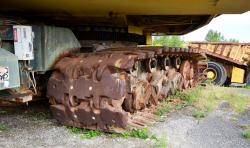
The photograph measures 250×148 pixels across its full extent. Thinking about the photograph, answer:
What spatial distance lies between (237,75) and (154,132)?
7.06 meters

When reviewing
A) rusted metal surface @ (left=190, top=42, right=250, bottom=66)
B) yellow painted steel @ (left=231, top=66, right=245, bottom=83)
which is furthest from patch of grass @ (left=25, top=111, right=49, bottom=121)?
yellow painted steel @ (left=231, top=66, right=245, bottom=83)

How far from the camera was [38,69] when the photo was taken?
386 cm

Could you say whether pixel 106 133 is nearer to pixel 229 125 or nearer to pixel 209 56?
pixel 229 125

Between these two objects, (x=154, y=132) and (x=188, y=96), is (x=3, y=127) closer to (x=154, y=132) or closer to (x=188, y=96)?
(x=154, y=132)

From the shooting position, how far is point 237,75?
10336 millimetres

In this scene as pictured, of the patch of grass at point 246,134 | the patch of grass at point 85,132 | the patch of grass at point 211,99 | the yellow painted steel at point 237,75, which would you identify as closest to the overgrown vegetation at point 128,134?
the patch of grass at point 85,132

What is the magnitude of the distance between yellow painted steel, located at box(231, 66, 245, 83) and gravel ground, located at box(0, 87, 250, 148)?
5.80 meters

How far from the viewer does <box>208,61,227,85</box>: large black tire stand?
10.2m

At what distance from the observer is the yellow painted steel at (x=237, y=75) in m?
10.3

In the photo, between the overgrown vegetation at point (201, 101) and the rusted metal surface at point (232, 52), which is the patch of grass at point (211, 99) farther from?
the rusted metal surface at point (232, 52)

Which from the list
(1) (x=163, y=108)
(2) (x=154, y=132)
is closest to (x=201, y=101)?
(1) (x=163, y=108)

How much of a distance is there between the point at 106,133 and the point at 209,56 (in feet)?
24.0

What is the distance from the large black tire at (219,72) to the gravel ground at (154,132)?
558cm

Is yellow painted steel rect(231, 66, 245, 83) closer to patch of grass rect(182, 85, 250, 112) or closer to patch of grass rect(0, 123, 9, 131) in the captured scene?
patch of grass rect(182, 85, 250, 112)
